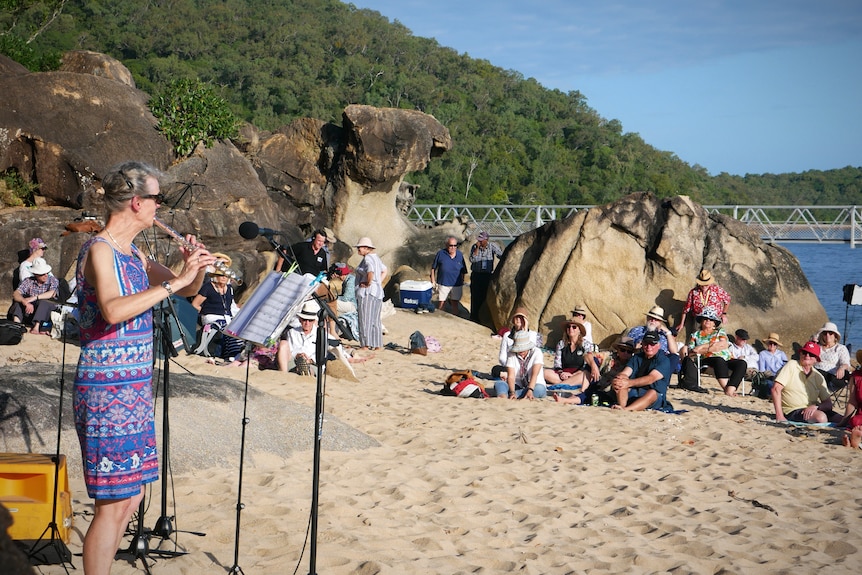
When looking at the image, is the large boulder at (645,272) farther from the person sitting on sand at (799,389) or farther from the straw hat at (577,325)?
the person sitting on sand at (799,389)

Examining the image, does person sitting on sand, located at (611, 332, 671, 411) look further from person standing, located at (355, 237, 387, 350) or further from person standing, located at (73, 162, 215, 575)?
person standing, located at (73, 162, 215, 575)

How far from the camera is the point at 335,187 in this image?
891 inches

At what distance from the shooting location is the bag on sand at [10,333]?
29.1 ft

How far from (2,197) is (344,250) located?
7.27 m

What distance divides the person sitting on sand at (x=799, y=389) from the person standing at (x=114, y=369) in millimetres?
6819

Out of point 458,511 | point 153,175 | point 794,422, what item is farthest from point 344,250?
point 153,175

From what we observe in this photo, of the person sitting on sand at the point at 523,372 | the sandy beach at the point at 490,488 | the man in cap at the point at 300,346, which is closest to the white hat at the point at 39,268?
the sandy beach at the point at 490,488

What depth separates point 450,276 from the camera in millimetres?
15406

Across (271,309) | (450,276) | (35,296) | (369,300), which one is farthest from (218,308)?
(450,276)

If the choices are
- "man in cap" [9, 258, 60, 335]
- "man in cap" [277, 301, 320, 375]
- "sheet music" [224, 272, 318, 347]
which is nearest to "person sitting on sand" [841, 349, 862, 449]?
"man in cap" [277, 301, 320, 375]

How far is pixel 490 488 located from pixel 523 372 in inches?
134

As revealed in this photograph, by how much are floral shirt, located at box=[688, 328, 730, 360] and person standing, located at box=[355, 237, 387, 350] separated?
154 inches

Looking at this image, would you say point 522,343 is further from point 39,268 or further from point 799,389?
point 39,268

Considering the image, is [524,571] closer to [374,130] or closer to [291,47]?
[374,130]
